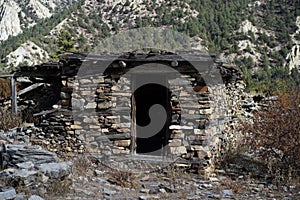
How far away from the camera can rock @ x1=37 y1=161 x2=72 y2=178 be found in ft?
18.2

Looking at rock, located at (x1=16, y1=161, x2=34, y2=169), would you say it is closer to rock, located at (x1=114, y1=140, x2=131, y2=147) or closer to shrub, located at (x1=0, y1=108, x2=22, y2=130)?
rock, located at (x1=114, y1=140, x2=131, y2=147)

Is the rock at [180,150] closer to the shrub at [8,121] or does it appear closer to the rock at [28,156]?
the rock at [28,156]

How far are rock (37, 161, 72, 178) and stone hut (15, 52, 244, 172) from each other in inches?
68.2

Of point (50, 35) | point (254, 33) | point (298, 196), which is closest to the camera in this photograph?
point (298, 196)

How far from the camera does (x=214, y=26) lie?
45406mm

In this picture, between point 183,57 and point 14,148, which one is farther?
point 183,57

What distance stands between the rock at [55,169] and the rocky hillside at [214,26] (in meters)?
36.0

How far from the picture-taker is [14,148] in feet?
20.9

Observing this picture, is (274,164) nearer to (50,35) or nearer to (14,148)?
(14,148)

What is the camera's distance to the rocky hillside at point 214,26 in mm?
44094

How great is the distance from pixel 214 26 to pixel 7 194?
43.6m

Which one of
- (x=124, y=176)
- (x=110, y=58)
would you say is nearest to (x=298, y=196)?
(x=124, y=176)

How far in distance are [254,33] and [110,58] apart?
44662mm

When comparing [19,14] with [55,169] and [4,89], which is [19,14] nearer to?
[4,89]
